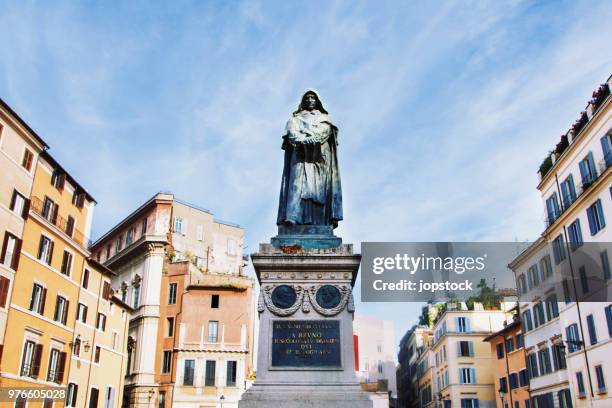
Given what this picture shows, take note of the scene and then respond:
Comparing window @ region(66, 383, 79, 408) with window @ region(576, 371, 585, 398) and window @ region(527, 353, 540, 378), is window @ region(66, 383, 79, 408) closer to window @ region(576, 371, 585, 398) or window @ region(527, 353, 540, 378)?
window @ region(576, 371, 585, 398)

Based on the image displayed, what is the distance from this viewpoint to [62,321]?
1496 inches

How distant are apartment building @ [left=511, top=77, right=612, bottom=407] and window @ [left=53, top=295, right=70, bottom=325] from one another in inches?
1257

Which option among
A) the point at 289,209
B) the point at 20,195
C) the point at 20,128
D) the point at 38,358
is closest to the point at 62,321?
the point at 38,358

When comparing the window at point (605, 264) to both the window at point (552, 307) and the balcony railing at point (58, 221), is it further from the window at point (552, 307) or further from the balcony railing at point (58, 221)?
the balcony railing at point (58, 221)

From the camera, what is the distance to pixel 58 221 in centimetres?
3872

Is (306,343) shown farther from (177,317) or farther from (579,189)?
(177,317)

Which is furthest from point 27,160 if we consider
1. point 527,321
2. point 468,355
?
point 468,355

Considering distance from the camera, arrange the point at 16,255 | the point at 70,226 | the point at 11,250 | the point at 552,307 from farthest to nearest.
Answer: the point at 552,307 → the point at 70,226 → the point at 16,255 → the point at 11,250

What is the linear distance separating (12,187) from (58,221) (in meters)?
5.44

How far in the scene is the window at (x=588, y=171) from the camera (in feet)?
116

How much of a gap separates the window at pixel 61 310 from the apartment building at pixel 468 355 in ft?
142

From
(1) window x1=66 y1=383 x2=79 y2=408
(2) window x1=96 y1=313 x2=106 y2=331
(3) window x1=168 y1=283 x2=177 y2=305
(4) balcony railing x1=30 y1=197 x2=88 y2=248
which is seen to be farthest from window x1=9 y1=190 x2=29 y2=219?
(3) window x1=168 y1=283 x2=177 y2=305

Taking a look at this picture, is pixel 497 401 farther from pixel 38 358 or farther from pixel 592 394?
pixel 38 358

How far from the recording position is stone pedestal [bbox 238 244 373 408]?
1084 cm
